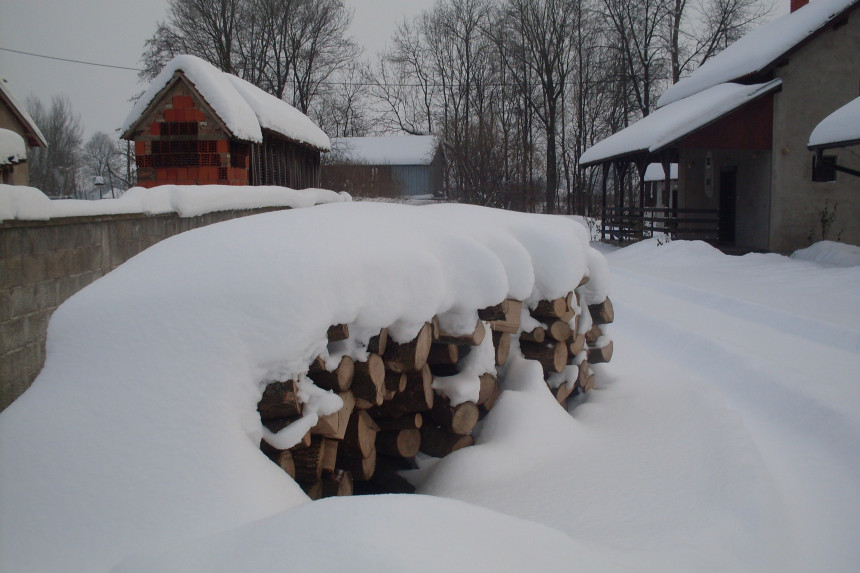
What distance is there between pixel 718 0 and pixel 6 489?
39570mm

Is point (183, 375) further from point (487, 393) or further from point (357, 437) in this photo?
point (487, 393)

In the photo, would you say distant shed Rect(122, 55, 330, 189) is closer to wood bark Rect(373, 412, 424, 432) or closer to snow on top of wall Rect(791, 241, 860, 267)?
wood bark Rect(373, 412, 424, 432)

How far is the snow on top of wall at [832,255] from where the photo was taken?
13.3 meters

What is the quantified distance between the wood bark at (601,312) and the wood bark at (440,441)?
84.6 inches

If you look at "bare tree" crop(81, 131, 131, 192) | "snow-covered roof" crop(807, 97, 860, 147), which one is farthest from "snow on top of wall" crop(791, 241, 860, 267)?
"bare tree" crop(81, 131, 131, 192)

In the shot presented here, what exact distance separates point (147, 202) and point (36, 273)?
85.1 inches

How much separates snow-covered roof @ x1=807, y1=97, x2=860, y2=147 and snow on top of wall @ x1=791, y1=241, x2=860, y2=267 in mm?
2194

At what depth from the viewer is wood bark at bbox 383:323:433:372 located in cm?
330

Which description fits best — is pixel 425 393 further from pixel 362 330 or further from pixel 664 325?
pixel 664 325

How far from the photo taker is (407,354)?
3.31m

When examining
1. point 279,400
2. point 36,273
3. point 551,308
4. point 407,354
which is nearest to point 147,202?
point 36,273

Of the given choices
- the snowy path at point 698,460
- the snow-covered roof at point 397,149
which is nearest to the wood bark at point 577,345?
the snowy path at point 698,460

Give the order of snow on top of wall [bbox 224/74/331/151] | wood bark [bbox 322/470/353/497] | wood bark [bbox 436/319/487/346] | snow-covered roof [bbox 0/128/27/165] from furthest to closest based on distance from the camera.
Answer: snow on top of wall [bbox 224/74/331/151] → snow-covered roof [bbox 0/128/27/165] → wood bark [bbox 436/319/487/346] → wood bark [bbox 322/470/353/497]

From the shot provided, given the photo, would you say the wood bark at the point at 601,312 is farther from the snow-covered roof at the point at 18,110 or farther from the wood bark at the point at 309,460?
the snow-covered roof at the point at 18,110
